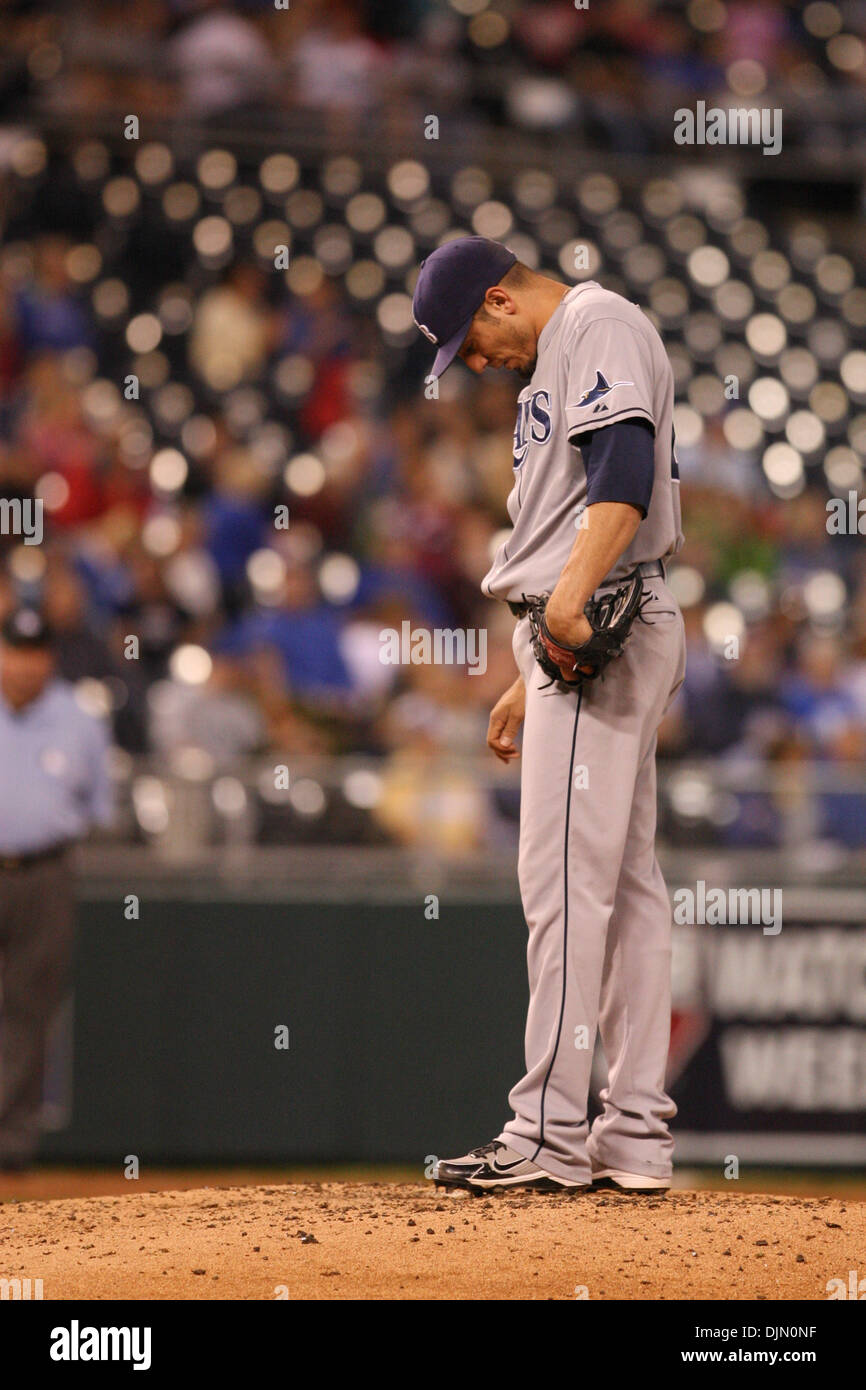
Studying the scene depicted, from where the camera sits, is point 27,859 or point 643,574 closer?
point 643,574

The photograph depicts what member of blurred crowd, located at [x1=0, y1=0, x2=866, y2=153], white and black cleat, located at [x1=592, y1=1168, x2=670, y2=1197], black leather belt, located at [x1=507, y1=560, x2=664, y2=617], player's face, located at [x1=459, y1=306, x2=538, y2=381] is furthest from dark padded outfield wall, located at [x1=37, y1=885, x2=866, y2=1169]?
blurred crowd, located at [x1=0, y1=0, x2=866, y2=153]

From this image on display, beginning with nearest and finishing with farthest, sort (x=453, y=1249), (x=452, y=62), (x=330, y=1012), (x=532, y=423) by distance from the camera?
(x=453, y=1249) → (x=532, y=423) → (x=330, y=1012) → (x=452, y=62)

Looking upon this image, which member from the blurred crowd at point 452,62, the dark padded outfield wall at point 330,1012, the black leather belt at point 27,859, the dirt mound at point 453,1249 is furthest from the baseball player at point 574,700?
the blurred crowd at point 452,62

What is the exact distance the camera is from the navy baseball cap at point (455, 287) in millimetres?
3945

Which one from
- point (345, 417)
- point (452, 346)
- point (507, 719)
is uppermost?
point (345, 417)

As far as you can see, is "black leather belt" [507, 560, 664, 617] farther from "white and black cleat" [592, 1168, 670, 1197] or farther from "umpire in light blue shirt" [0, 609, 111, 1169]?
"umpire in light blue shirt" [0, 609, 111, 1169]

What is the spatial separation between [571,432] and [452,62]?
425 inches

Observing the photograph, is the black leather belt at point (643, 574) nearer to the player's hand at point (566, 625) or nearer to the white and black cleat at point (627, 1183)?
the player's hand at point (566, 625)

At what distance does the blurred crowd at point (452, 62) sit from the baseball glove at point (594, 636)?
9313 mm

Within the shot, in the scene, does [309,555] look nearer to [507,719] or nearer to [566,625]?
[507,719]

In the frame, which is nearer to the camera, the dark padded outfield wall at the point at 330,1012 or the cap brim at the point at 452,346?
the cap brim at the point at 452,346

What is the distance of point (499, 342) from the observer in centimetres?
404

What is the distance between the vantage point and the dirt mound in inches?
138

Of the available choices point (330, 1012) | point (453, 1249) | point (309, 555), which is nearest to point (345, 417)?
point (309, 555)
